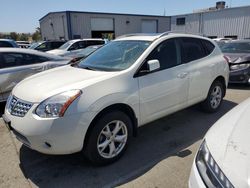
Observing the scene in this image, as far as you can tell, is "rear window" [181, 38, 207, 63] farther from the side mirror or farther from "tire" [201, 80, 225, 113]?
the side mirror

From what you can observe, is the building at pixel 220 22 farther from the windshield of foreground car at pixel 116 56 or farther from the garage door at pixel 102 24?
the windshield of foreground car at pixel 116 56

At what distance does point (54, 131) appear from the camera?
2.45 meters

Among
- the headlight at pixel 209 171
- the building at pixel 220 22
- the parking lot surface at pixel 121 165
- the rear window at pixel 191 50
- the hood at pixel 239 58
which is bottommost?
the parking lot surface at pixel 121 165

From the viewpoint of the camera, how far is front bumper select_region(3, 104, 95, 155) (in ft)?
8.03

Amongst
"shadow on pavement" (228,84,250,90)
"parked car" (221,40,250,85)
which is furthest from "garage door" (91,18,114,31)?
"shadow on pavement" (228,84,250,90)

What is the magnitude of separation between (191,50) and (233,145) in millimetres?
2711

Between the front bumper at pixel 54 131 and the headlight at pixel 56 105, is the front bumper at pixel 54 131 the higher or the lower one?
the lower one

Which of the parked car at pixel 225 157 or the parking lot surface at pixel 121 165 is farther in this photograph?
the parking lot surface at pixel 121 165

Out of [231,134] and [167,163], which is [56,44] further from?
[231,134]

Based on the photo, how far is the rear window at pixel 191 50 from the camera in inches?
154

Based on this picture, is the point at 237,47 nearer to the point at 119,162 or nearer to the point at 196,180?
the point at 119,162

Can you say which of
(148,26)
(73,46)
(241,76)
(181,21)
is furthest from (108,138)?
(181,21)

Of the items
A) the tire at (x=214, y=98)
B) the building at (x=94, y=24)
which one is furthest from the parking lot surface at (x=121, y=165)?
the building at (x=94, y=24)

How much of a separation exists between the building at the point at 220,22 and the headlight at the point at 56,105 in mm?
27821
